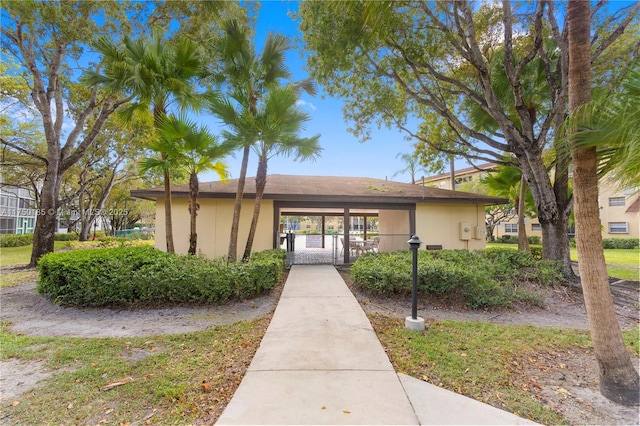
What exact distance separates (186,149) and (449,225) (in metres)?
9.82

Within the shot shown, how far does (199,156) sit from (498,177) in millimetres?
12410

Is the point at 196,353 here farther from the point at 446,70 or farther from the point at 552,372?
the point at 446,70

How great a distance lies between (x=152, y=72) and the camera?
22.6ft

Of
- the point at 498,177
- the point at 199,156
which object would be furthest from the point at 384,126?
the point at 199,156

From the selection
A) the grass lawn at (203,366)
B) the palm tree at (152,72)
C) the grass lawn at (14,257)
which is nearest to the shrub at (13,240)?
the grass lawn at (14,257)

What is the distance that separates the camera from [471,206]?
11.3 metres

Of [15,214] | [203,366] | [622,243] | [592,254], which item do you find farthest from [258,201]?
→ [15,214]

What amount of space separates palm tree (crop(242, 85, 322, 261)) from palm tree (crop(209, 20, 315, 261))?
1.07ft

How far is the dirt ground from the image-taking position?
2.69 m

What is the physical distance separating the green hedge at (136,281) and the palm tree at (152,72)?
124 inches

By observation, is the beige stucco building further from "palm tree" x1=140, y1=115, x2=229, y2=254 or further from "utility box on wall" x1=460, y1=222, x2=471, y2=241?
"palm tree" x1=140, y1=115, x2=229, y2=254

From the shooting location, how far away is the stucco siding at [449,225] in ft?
36.0

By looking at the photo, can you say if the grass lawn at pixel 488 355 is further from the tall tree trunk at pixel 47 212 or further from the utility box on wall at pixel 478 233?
the tall tree trunk at pixel 47 212

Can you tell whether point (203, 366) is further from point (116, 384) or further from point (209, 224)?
point (209, 224)
